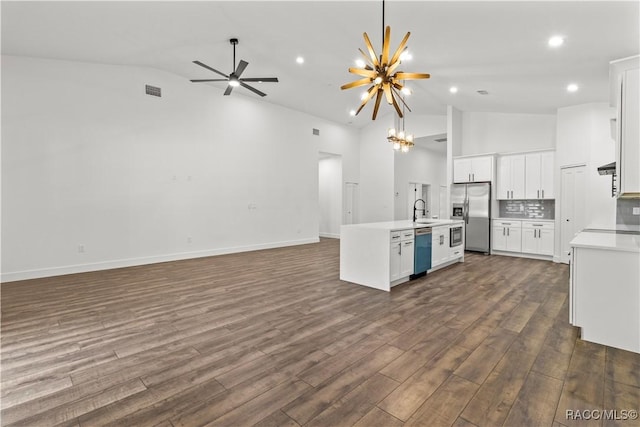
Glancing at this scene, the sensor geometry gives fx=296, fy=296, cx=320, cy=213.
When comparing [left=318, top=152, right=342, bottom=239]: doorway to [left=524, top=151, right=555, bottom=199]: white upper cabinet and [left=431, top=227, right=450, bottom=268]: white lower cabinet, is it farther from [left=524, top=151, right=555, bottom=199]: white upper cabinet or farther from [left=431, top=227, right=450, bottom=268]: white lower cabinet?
[left=524, top=151, right=555, bottom=199]: white upper cabinet

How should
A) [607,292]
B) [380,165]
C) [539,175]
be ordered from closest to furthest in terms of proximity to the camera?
[607,292], [539,175], [380,165]

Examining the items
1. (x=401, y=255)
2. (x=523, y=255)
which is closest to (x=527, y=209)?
(x=523, y=255)

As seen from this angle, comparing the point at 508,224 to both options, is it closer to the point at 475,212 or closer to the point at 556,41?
the point at 475,212

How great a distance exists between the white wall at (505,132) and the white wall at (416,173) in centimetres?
242

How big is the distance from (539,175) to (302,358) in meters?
7.01

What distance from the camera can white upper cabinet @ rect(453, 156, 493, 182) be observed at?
7.27 meters

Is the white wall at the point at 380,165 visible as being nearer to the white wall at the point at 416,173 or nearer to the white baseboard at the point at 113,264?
the white wall at the point at 416,173

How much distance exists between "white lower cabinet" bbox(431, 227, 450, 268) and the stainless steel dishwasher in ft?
0.62

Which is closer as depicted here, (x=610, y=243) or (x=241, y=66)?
(x=610, y=243)

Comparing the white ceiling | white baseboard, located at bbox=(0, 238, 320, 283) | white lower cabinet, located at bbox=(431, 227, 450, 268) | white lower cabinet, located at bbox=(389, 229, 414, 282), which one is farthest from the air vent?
white lower cabinet, located at bbox=(431, 227, 450, 268)

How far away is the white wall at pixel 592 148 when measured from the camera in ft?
18.8

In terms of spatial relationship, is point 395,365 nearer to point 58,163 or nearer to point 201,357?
point 201,357

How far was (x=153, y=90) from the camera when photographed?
6.19 metres

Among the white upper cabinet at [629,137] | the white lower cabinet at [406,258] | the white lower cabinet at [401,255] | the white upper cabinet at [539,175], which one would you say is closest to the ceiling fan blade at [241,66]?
the white lower cabinet at [401,255]
